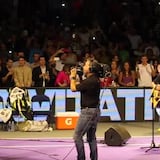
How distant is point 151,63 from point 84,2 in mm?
4487

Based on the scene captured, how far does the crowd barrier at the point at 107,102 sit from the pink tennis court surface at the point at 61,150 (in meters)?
2.40

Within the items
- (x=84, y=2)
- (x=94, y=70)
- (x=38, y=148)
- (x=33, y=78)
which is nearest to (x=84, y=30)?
(x=84, y=2)

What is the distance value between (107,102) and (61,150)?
14.9 ft

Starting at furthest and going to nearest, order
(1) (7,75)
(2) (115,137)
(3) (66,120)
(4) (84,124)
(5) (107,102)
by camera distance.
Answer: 1. (5) (107,102)
2. (1) (7,75)
3. (3) (66,120)
4. (2) (115,137)
5. (4) (84,124)

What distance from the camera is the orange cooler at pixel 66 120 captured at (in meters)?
16.5

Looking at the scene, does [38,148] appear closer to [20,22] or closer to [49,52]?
[49,52]

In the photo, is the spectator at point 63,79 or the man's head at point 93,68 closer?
the man's head at point 93,68

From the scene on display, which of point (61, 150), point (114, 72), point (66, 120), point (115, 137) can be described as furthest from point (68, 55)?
point (61, 150)

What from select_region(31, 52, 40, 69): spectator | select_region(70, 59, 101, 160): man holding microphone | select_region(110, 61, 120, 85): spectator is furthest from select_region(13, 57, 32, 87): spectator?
select_region(70, 59, 101, 160): man holding microphone

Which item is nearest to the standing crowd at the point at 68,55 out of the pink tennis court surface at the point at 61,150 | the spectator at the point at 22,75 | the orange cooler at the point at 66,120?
the spectator at the point at 22,75

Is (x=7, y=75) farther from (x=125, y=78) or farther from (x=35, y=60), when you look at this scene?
(x=125, y=78)

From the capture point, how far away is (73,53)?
19047mm

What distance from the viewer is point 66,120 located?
54.3 feet

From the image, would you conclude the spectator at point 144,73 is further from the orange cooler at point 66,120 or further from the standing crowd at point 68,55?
the orange cooler at point 66,120
